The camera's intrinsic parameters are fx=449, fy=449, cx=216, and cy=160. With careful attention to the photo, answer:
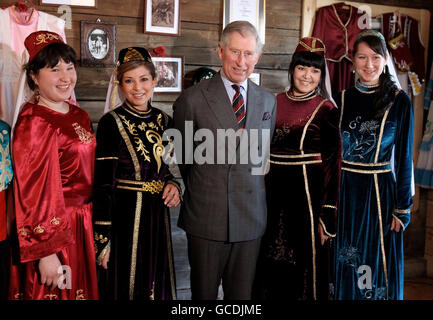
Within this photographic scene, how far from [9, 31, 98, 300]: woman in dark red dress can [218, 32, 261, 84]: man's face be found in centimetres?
67

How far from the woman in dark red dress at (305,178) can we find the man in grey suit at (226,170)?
10.2 inches

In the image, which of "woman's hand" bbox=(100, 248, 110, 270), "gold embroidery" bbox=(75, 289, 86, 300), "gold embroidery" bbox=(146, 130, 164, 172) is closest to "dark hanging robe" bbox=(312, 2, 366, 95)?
"gold embroidery" bbox=(146, 130, 164, 172)

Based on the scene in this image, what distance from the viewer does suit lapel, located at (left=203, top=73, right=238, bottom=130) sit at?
190 cm

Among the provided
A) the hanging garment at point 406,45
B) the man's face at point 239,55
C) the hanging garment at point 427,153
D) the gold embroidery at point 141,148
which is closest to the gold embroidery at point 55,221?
the gold embroidery at point 141,148

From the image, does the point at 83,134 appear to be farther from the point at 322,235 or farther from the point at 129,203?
the point at 322,235

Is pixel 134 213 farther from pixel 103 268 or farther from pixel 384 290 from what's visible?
pixel 384 290

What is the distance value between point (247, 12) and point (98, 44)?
994 millimetres

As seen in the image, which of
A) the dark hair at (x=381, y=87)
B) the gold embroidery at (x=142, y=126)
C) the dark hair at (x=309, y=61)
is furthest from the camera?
the dark hair at (x=381, y=87)

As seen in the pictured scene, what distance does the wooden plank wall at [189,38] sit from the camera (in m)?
2.64

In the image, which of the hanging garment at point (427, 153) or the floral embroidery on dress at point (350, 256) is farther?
the hanging garment at point (427, 153)

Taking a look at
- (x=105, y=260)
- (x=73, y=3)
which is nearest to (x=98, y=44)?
(x=73, y=3)

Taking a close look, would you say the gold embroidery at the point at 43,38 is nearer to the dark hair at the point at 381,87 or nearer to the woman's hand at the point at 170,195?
the woman's hand at the point at 170,195

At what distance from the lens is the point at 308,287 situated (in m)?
2.25
